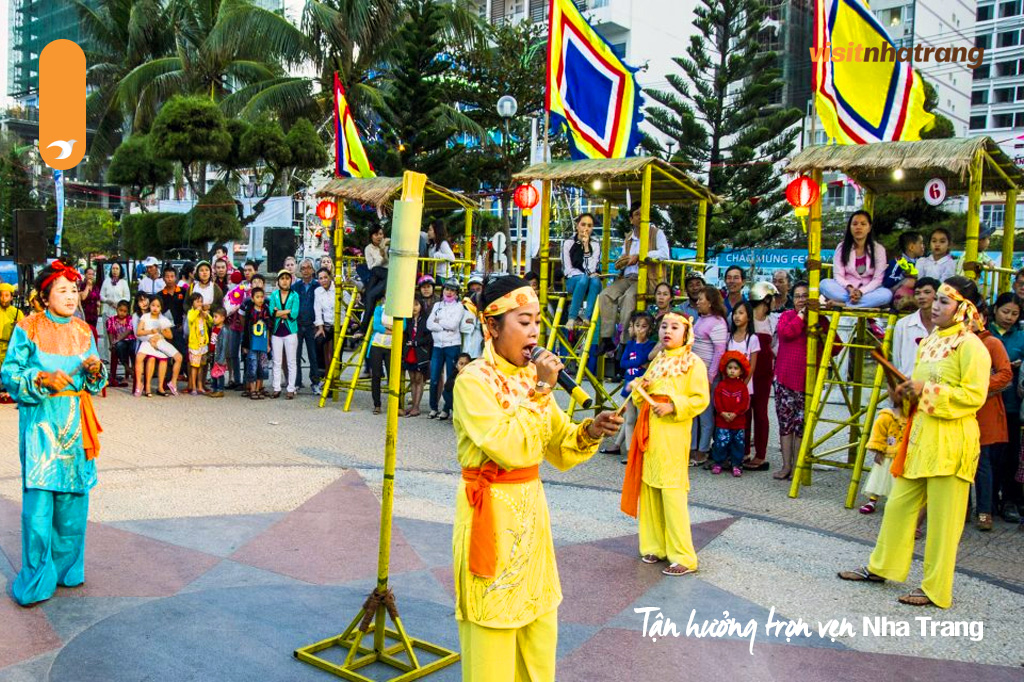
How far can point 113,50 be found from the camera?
101ft

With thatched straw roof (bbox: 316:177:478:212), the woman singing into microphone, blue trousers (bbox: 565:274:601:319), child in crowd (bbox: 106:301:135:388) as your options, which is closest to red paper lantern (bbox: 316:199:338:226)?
thatched straw roof (bbox: 316:177:478:212)

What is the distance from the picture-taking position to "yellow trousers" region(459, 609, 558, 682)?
313cm

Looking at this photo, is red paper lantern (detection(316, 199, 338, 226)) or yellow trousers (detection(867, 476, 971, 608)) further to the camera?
red paper lantern (detection(316, 199, 338, 226))

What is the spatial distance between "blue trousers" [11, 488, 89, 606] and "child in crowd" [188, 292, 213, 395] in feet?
25.0

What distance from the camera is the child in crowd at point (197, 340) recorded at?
12414 millimetres

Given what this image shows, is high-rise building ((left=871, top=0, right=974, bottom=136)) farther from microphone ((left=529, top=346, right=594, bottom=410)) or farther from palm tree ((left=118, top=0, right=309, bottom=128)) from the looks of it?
microphone ((left=529, top=346, right=594, bottom=410))

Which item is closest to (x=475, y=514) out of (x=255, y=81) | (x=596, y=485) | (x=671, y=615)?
(x=671, y=615)

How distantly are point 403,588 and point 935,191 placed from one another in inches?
242

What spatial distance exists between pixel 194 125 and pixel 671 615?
16.6m

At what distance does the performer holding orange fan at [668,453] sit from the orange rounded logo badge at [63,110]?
9687 mm

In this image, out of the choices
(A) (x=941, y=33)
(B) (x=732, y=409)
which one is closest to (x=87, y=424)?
(B) (x=732, y=409)

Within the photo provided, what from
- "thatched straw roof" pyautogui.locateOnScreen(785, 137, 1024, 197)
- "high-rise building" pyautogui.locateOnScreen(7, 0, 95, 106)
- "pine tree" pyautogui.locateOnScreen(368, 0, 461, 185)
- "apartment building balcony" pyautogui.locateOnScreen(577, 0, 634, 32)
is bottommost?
"thatched straw roof" pyautogui.locateOnScreen(785, 137, 1024, 197)

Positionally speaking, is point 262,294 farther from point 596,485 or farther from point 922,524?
point 922,524

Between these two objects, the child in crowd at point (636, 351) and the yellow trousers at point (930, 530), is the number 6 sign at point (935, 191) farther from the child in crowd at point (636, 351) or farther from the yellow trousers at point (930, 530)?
the yellow trousers at point (930, 530)
